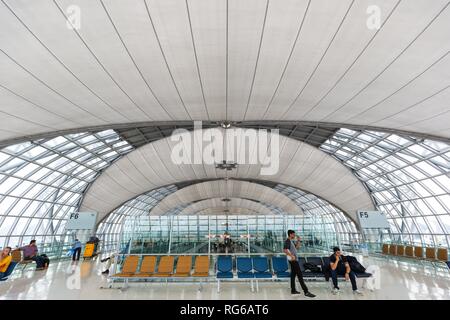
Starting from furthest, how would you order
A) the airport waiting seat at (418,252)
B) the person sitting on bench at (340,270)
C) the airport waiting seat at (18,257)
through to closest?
the airport waiting seat at (418,252) → the airport waiting seat at (18,257) → the person sitting on bench at (340,270)

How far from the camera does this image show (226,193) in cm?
4709

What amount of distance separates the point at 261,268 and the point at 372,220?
43.3ft

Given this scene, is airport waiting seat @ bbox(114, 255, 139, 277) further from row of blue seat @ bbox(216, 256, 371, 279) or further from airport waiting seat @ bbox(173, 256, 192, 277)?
row of blue seat @ bbox(216, 256, 371, 279)

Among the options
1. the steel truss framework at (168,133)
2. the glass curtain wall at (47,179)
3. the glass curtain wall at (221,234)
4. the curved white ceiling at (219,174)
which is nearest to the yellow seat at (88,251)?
the glass curtain wall at (47,179)

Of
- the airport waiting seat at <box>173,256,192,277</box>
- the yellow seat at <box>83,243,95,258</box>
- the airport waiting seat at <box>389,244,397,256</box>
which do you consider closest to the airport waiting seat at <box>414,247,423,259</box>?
the airport waiting seat at <box>389,244,397,256</box>

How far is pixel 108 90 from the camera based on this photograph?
34.1 ft

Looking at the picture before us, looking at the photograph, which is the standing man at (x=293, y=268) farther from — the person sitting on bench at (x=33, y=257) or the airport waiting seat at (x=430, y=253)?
the person sitting on bench at (x=33, y=257)

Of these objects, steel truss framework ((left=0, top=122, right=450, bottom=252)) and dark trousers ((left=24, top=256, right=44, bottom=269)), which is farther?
steel truss framework ((left=0, top=122, right=450, bottom=252))

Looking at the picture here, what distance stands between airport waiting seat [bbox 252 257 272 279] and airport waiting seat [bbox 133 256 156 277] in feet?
10.5

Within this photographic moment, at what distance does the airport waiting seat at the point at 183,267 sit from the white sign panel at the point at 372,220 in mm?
13959

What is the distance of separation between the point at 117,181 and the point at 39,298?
23.0m

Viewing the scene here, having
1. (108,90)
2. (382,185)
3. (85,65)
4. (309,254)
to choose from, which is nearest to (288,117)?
(309,254)

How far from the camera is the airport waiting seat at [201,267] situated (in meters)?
7.53

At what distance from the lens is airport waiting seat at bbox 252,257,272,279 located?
7.54 meters
